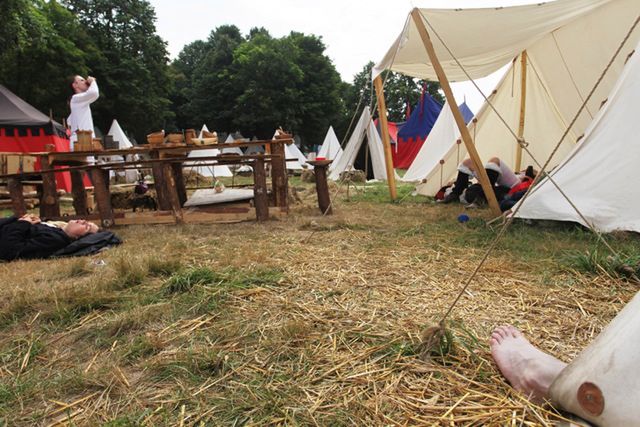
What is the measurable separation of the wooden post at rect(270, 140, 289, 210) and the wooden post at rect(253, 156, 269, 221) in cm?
38

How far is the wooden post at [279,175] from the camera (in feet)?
15.5

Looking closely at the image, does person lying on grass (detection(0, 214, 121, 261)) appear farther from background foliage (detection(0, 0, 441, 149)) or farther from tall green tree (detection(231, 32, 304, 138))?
tall green tree (detection(231, 32, 304, 138))

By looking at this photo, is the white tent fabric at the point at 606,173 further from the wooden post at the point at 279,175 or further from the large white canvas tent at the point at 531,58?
the wooden post at the point at 279,175

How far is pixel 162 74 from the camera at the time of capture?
71.4 feet

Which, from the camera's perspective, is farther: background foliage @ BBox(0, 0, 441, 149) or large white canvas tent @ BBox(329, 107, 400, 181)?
background foliage @ BBox(0, 0, 441, 149)

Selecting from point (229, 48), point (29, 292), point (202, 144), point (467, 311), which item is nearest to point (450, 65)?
point (202, 144)

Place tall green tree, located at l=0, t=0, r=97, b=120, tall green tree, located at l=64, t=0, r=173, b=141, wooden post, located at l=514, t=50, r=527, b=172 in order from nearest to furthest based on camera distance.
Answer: wooden post, located at l=514, t=50, r=527, b=172 < tall green tree, located at l=0, t=0, r=97, b=120 < tall green tree, located at l=64, t=0, r=173, b=141

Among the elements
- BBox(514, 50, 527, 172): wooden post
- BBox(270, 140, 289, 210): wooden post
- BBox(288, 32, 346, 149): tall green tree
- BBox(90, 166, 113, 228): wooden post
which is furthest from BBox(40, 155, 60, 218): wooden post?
BBox(288, 32, 346, 149): tall green tree

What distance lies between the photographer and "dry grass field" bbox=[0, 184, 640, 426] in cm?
114

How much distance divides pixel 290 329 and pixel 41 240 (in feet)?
8.51

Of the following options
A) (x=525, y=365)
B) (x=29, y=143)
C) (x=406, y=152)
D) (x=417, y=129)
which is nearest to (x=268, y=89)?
(x=406, y=152)

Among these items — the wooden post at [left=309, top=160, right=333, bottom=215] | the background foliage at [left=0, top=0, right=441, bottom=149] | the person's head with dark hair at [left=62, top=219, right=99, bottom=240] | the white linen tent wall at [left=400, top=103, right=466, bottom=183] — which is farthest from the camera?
the background foliage at [left=0, top=0, right=441, bottom=149]

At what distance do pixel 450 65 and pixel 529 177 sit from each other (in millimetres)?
1903

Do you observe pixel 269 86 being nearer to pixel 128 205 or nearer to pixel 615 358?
pixel 128 205
